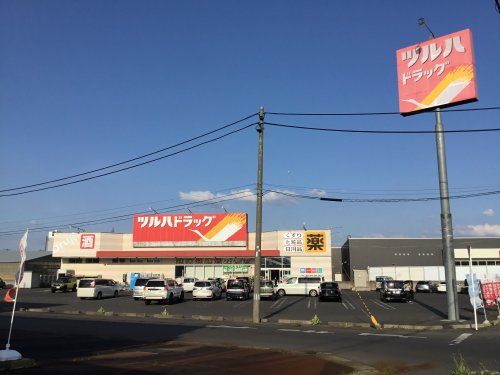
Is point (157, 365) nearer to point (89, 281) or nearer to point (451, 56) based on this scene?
point (451, 56)

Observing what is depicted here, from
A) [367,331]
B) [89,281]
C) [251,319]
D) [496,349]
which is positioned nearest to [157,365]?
[496,349]

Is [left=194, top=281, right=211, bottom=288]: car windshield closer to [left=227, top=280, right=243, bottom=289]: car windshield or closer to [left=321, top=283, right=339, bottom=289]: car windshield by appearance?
[left=227, top=280, right=243, bottom=289]: car windshield

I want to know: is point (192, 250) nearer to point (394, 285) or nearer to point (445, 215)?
point (394, 285)

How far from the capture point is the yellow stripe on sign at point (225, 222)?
52.6 meters

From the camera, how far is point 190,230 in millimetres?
53938

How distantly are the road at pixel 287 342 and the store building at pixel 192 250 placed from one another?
31385 millimetres

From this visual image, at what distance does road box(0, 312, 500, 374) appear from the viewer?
11047 mm

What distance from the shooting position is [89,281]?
4044 centimetres

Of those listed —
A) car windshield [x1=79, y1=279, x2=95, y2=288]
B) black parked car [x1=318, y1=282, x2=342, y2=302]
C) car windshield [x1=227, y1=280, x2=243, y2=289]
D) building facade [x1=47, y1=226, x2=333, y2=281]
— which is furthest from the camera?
building facade [x1=47, y1=226, x2=333, y2=281]

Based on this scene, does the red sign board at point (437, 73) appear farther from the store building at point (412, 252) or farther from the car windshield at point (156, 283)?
the store building at point (412, 252)

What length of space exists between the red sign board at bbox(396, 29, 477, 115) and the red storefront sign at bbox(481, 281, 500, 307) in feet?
29.5

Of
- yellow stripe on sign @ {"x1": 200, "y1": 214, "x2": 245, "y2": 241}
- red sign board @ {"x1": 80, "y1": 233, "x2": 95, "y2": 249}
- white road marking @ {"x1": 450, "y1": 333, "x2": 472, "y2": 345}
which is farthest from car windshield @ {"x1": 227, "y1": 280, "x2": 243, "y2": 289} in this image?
red sign board @ {"x1": 80, "y1": 233, "x2": 95, "y2": 249}

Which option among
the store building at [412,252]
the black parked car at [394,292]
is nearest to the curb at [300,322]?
the black parked car at [394,292]

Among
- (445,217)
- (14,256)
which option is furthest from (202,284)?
(14,256)
